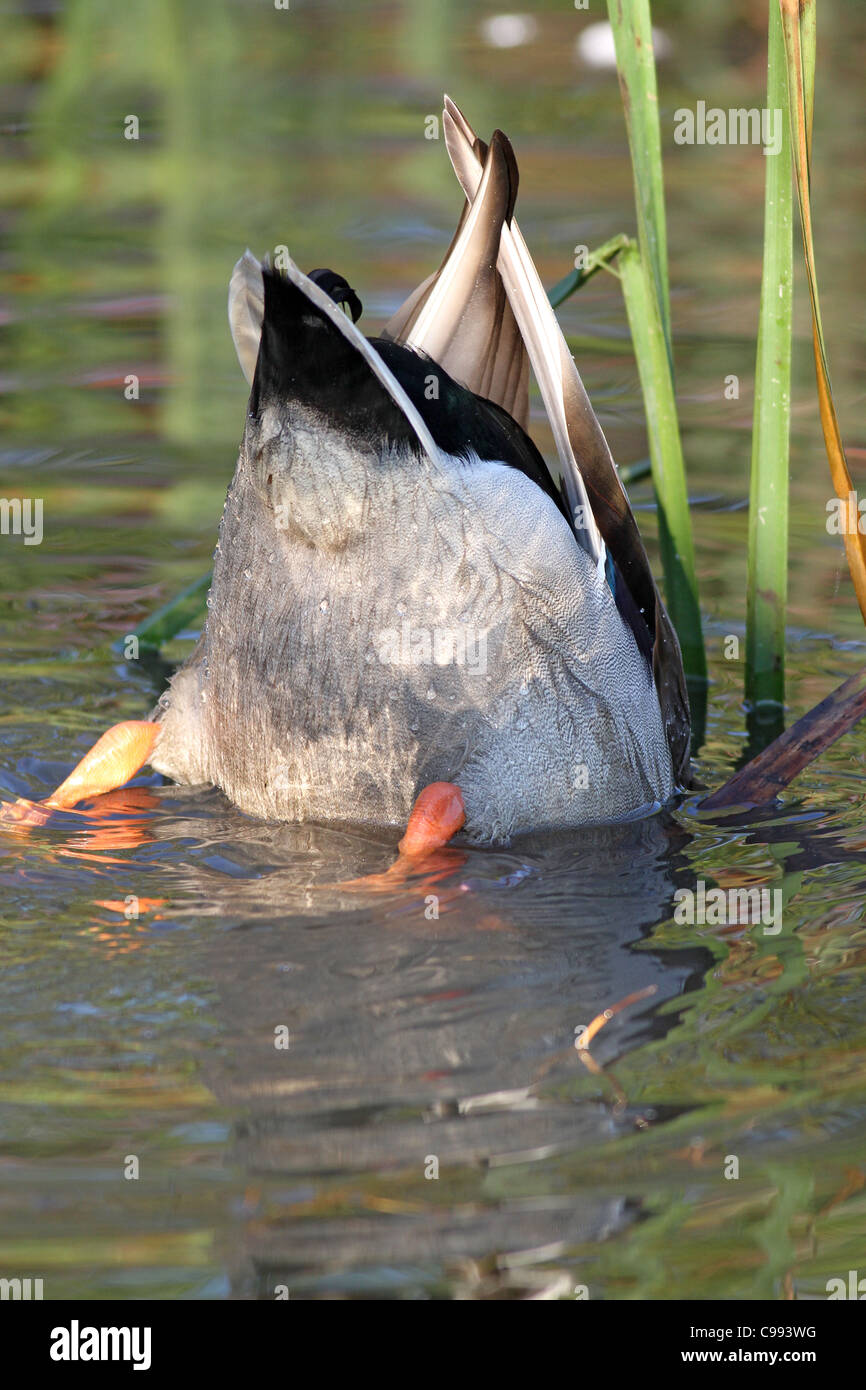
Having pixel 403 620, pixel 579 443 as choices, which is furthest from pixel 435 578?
pixel 579 443

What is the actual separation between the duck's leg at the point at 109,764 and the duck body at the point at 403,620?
0.86ft

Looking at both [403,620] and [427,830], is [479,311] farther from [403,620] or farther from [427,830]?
[427,830]

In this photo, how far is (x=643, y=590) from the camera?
13.4ft

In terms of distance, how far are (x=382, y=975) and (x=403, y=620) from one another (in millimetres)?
770

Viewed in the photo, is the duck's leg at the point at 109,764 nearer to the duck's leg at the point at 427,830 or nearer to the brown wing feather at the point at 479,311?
the duck's leg at the point at 427,830

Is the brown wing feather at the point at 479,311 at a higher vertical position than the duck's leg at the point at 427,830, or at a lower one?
higher

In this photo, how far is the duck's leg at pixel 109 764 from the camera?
421cm

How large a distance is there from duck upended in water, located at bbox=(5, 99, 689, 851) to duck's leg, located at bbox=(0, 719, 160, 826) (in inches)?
8.1

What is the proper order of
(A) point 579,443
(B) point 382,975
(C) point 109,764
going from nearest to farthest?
1. (B) point 382,975
2. (A) point 579,443
3. (C) point 109,764

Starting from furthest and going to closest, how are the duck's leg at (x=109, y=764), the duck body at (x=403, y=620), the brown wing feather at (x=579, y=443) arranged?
the duck's leg at (x=109, y=764) → the brown wing feather at (x=579, y=443) → the duck body at (x=403, y=620)

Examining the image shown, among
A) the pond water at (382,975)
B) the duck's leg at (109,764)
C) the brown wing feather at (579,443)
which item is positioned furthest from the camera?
the duck's leg at (109,764)

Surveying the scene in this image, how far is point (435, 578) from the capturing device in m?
3.63

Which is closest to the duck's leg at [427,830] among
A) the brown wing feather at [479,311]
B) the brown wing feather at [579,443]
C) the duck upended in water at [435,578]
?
the duck upended in water at [435,578]

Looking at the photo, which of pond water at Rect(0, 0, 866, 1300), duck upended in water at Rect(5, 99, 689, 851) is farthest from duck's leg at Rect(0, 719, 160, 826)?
duck upended in water at Rect(5, 99, 689, 851)
